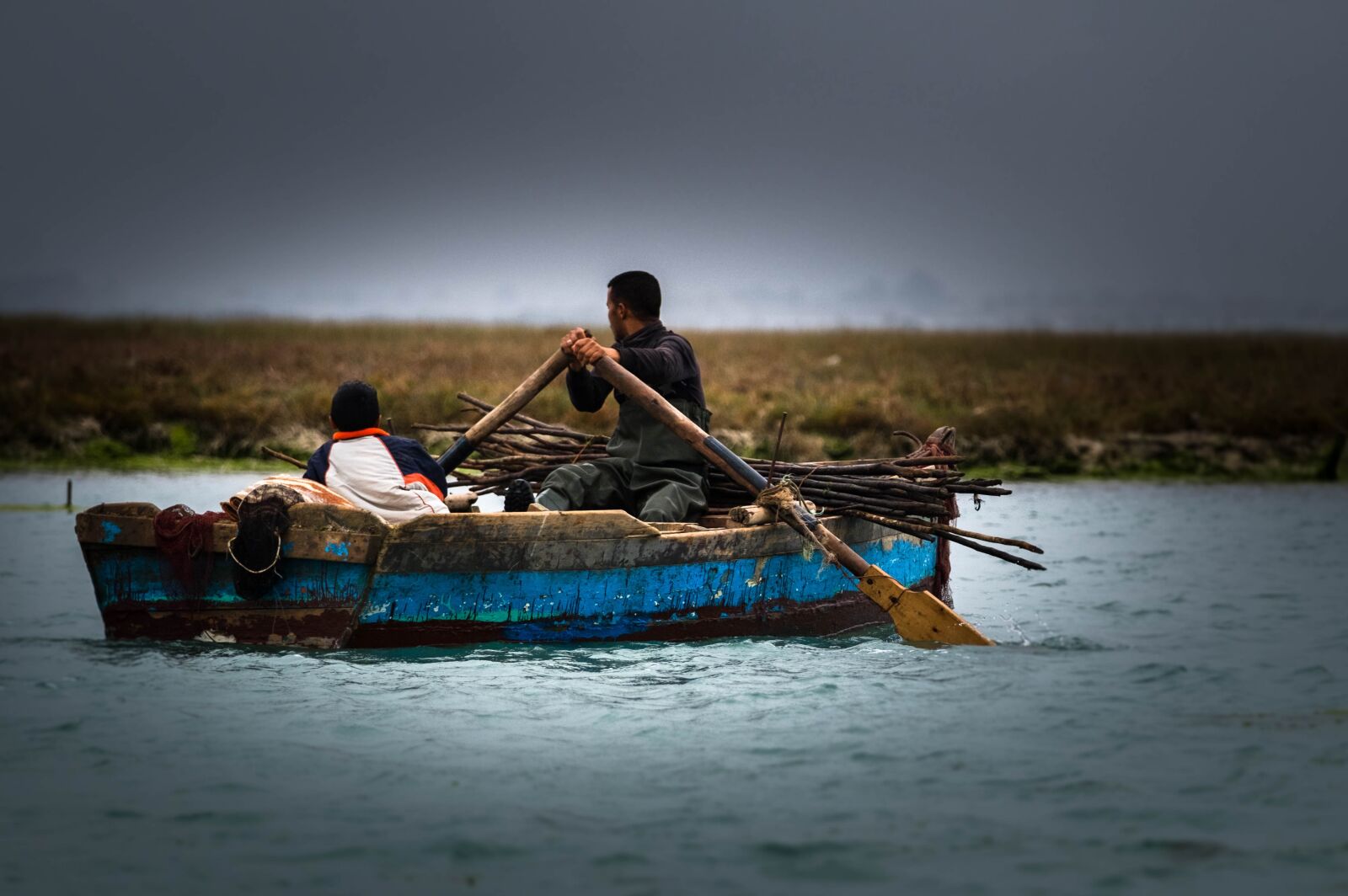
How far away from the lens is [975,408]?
77.6 ft

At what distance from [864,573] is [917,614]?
0.37 meters

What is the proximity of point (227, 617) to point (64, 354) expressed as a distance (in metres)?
24.1

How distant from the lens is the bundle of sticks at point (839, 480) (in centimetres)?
890

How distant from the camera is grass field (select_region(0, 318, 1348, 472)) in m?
21.3

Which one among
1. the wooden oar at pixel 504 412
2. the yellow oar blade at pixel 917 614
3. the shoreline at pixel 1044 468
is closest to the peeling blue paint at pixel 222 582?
the wooden oar at pixel 504 412

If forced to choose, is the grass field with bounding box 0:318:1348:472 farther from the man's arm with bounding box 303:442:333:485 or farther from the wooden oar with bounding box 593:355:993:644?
the man's arm with bounding box 303:442:333:485

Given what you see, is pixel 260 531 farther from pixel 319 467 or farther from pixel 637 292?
pixel 637 292

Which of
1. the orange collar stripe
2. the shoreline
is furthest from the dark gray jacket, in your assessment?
the shoreline

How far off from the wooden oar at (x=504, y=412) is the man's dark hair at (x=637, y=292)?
528mm

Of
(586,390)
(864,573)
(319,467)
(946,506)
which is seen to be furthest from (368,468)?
(946,506)

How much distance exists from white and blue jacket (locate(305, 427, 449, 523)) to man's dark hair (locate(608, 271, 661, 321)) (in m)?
1.77

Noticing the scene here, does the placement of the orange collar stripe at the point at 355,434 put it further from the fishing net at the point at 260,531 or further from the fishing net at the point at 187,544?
the fishing net at the point at 187,544

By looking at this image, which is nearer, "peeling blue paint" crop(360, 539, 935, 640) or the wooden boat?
the wooden boat

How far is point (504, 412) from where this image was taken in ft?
29.0
